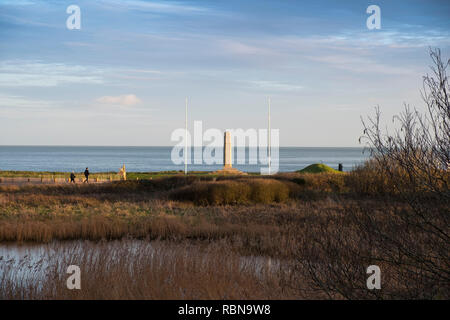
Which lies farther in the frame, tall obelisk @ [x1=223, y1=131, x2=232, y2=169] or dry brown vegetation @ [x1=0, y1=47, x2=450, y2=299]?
tall obelisk @ [x1=223, y1=131, x2=232, y2=169]

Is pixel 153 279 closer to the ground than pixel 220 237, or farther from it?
farther from it

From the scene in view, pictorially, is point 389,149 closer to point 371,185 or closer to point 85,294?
point 85,294

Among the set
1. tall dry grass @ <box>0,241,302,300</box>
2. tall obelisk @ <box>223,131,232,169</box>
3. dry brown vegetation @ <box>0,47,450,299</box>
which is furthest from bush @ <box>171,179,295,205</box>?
tall obelisk @ <box>223,131,232,169</box>

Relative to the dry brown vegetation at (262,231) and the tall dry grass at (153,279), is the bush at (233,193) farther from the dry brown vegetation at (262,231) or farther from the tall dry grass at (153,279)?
the tall dry grass at (153,279)

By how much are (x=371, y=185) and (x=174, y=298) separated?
19410 millimetres

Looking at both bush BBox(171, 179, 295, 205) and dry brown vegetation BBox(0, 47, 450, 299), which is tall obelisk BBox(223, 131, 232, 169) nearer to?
dry brown vegetation BBox(0, 47, 450, 299)

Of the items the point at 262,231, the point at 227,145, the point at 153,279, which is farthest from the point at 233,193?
the point at 227,145

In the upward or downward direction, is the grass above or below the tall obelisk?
below

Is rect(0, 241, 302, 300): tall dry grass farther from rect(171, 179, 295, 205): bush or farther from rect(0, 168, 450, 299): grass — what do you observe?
rect(171, 179, 295, 205): bush

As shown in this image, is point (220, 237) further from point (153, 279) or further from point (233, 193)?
point (233, 193)

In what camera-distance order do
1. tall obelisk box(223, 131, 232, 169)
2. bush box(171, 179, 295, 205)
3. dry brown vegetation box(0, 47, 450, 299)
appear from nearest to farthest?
dry brown vegetation box(0, 47, 450, 299) < bush box(171, 179, 295, 205) < tall obelisk box(223, 131, 232, 169)

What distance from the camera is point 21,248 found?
1284 centimetres

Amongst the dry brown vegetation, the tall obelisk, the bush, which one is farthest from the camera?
the tall obelisk
